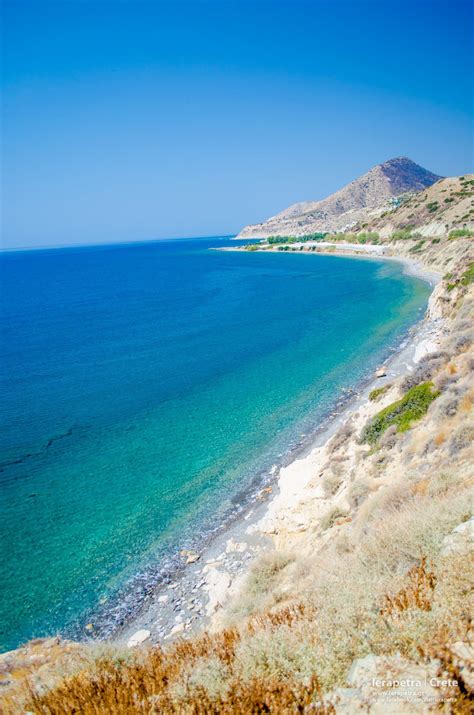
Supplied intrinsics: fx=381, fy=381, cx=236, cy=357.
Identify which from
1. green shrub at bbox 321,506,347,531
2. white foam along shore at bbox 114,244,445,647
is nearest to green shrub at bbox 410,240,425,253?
white foam along shore at bbox 114,244,445,647

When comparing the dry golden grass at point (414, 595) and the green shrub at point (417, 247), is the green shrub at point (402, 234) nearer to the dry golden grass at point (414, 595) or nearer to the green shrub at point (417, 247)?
the green shrub at point (417, 247)

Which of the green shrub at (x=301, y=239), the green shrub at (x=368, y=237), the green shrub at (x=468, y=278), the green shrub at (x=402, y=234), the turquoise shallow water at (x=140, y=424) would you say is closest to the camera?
the turquoise shallow water at (x=140, y=424)

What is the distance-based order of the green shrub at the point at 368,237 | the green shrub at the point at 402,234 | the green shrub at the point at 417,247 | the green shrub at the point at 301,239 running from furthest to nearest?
the green shrub at the point at 301,239 → the green shrub at the point at 368,237 → the green shrub at the point at 402,234 → the green shrub at the point at 417,247

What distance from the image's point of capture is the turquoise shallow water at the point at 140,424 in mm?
12906

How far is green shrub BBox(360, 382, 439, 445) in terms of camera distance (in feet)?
43.5

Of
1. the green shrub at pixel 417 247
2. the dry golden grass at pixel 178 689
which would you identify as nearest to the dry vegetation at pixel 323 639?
the dry golden grass at pixel 178 689

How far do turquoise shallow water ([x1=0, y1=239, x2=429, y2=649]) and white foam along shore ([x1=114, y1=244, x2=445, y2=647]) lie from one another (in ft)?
2.91

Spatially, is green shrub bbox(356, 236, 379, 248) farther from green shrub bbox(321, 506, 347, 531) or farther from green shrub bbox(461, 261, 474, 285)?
green shrub bbox(321, 506, 347, 531)

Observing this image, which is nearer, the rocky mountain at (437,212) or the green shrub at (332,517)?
the green shrub at (332,517)

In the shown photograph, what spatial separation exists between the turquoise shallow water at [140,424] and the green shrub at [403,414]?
4.94 metres

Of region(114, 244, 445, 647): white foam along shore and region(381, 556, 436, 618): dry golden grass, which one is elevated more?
region(381, 556, 436, 618): dry golden grass

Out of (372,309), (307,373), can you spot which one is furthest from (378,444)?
(372,309)

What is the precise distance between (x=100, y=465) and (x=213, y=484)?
593 cm

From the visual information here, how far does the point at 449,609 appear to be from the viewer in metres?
3.93
